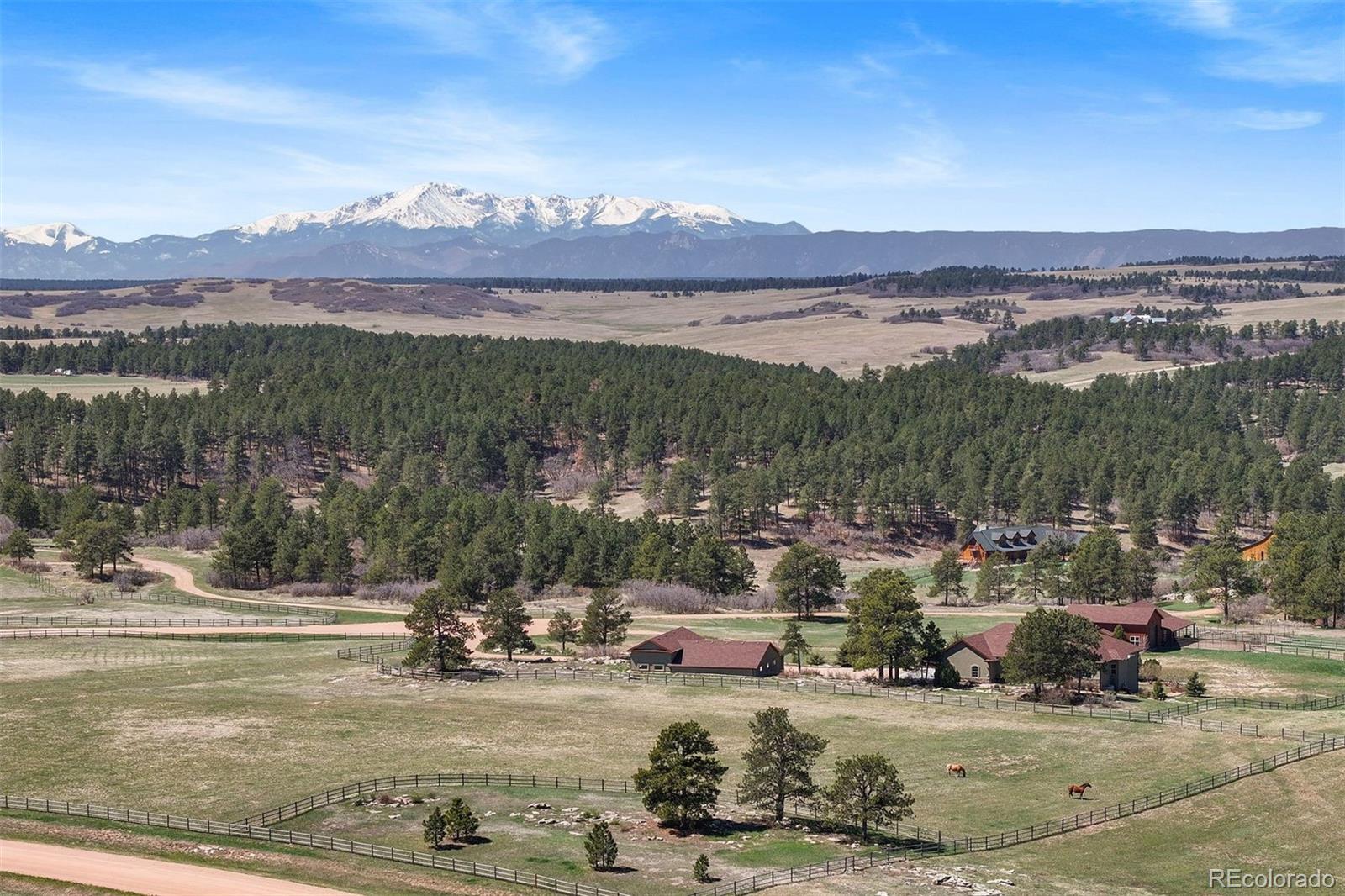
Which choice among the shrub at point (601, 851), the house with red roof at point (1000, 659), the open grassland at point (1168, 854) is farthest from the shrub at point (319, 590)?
the open grassland at point (1168, 854)

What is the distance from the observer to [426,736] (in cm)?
7694

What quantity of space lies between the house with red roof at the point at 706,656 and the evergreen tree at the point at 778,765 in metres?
32.1

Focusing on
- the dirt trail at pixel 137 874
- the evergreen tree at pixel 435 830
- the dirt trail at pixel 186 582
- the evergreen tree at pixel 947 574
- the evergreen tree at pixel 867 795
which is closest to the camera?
the dirt trail at pixel 137 874

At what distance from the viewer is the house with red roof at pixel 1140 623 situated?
104 meters

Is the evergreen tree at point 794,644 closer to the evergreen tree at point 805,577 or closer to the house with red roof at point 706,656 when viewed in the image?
the house with red roof at point 706,656

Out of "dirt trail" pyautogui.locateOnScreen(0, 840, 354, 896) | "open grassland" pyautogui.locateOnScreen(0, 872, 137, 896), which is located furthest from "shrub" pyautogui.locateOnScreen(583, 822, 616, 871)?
"open grassland" pyautogui.locateOnScreen(0, 872, 137, 896)

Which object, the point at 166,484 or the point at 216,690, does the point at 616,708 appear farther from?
the point at 166,484

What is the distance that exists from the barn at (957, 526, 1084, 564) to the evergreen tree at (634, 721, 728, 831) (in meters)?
94.7

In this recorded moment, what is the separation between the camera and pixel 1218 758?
237 ft

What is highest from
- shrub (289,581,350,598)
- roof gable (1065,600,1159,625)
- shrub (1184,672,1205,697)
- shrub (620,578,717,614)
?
roof gable (1065,600,1159,625)

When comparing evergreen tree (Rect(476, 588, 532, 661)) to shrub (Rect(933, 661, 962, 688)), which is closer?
shrub (Rect(933, 661, 962, 688))

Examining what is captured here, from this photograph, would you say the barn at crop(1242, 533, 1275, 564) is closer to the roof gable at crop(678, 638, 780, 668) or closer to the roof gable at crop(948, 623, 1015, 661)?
the roof gable at crop(948, 623, 1015, 661)

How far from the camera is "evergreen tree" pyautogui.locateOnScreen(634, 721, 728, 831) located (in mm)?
61188

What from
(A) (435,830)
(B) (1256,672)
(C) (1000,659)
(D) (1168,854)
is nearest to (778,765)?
(A) (435,830)
